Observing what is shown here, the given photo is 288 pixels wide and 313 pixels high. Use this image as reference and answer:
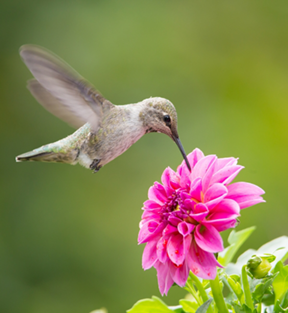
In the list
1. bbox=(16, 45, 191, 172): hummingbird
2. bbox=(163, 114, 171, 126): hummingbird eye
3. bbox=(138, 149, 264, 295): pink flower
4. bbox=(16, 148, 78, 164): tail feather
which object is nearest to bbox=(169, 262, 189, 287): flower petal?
bbox=(138, 149, 264, 295): pink flower

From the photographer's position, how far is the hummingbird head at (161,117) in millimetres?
1052

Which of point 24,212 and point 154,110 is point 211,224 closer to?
point 154,110

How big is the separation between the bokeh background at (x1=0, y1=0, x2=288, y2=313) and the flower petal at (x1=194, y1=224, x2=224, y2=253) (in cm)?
220

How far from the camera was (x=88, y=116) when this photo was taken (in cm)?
105

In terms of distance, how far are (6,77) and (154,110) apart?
2433 mm

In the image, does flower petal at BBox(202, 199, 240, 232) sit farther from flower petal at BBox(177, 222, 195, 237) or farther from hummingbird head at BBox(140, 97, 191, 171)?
hummingbird head at BBox(140, 97, 191, 171)

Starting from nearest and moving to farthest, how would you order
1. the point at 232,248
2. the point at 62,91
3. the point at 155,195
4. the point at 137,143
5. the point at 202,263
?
the point at 202,263
the point at 155,195
the point at 232,248
the point at 62,91
the point at 137,143

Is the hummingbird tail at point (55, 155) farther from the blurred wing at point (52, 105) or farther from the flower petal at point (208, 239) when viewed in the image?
the flower petal at point (208, 239)

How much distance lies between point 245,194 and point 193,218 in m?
0.10

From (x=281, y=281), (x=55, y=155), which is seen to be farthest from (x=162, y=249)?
(x=55, y=155)

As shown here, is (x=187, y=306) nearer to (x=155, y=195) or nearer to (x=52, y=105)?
(x=155, y=195)

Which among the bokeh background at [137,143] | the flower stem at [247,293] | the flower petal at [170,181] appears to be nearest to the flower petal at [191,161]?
the flower petal at [170,181]

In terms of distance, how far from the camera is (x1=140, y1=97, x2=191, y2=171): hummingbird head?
3.45 feet

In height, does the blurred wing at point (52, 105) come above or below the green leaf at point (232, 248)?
above
